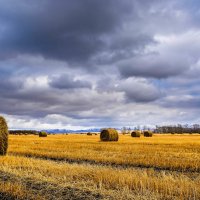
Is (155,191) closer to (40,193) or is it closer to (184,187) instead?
(184,187)

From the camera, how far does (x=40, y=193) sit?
9.59 m

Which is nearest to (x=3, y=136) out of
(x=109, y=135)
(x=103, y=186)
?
(x=103, y=186)

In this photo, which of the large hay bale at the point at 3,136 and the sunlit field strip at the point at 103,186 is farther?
the large hay bale at the point at 3,136

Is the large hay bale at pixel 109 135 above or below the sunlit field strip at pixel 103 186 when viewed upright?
above

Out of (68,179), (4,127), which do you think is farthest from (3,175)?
(4,127)

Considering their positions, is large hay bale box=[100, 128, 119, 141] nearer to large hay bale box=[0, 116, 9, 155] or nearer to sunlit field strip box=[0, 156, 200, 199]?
large hay bale box=[0, 116, 9, 155]

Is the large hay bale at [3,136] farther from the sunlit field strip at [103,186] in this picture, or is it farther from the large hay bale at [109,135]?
the large hay bale at [109,135]

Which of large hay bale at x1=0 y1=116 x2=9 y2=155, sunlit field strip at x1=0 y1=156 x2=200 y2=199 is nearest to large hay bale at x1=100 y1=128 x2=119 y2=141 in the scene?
large hay bale at x1=0 y1=116 x2=9 y2=155

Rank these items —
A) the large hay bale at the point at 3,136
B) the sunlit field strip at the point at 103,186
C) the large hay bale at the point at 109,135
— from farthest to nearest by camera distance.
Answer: the large hay bale at the point at 109,135
the large hay bale at the point at 3,136
the sunlit field strip at the point at 103,186

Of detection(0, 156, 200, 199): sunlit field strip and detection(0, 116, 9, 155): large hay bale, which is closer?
detection(0, 156, 200, 199): sunlit field strip

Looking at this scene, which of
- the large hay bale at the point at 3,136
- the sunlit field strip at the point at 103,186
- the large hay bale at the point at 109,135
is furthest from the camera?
the large hay bale at the point at 109,135

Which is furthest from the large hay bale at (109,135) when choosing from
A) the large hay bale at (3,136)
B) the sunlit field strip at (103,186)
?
the sunlit field strip at (103,186)

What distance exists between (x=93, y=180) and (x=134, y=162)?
23.9 ft

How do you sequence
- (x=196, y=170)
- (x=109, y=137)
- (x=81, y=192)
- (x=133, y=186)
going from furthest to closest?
(x=109, y=137), (x=196, y=170), (x=133, y=186), (x=81, y=192)
